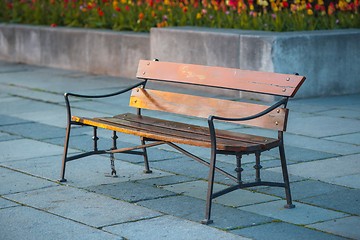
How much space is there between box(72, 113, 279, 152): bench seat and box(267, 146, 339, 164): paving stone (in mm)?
1329

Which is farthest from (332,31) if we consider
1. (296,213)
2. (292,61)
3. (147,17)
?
(296,213)

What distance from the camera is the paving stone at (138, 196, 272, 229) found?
5.48m

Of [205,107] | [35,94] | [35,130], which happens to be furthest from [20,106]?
[205,107]

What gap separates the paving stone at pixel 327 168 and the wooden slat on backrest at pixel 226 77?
3.24 feet

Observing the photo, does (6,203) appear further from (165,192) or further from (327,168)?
(327,168)

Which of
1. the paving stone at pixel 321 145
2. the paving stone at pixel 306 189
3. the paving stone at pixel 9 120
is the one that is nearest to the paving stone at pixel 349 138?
the paving stone at pixel 321 145

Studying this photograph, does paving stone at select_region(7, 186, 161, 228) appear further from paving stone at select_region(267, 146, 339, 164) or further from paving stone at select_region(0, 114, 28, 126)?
paving stone at select_region(0, 114, 28, 126)

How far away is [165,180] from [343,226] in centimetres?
170

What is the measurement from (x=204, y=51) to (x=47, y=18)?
454 cm

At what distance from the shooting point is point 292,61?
10.6m

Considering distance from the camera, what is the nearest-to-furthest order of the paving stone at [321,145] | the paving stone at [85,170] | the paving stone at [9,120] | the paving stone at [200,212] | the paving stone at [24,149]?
the paving stone at [200,212] → the paving stone at [85,170] → the paving stone at [24,149] → the paving stone at [321,145] → the paving stone at [9,120]

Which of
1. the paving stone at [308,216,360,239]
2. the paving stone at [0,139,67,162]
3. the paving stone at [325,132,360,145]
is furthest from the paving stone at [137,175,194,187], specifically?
the paving stone at [325,132,360,145]

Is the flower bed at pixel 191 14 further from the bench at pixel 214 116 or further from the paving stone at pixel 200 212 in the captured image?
the paving stone at pixel 200 212

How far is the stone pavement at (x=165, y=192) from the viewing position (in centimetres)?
535
